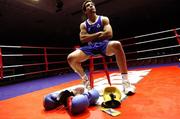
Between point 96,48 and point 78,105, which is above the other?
point 96,48

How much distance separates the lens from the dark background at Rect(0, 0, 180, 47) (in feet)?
16.5

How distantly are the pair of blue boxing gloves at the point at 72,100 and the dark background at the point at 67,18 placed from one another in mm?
3756

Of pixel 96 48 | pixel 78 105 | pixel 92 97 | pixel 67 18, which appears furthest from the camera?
pixel 67 18

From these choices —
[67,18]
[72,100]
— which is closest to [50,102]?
[72,100]

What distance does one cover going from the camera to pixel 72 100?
116 centimetres

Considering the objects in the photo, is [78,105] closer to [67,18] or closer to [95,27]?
[95,27]

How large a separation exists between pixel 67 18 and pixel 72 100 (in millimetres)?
5500

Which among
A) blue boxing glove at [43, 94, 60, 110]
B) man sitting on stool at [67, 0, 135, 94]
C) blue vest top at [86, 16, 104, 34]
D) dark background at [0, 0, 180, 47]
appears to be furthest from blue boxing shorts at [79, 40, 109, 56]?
dark background at [0, 0, 180, 47]

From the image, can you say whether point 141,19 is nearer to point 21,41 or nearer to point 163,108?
point 21,41

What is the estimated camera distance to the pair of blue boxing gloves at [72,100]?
114cm

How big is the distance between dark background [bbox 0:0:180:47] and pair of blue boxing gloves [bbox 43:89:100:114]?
376cm

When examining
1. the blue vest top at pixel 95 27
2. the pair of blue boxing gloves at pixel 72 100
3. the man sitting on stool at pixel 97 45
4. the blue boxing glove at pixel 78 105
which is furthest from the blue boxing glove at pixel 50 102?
the blue vest top at pixel 95 27

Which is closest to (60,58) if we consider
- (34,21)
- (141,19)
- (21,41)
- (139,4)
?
(21,41)

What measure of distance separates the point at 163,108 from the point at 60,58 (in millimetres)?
8807
